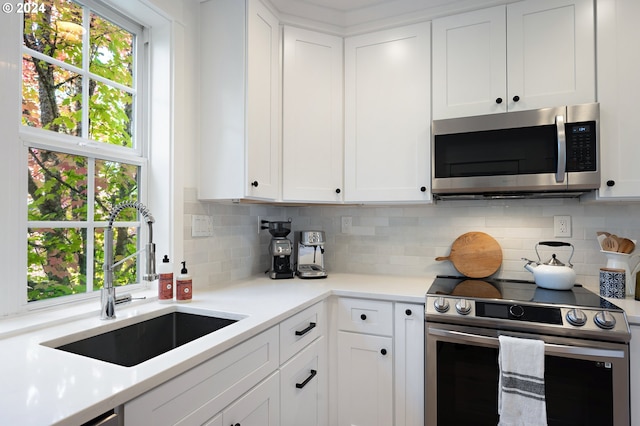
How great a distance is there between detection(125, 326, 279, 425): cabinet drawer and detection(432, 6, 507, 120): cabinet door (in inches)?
62.3

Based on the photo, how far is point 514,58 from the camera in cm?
189

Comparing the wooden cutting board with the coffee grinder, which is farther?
the coffee grinder

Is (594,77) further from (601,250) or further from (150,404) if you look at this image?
(150,404)

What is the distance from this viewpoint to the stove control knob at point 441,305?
5.55ft

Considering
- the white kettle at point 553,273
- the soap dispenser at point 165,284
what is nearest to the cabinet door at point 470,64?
the white kettle at point 553,273

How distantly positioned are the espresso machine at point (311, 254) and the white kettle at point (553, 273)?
1.22 m

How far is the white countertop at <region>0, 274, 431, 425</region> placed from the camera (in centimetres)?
73

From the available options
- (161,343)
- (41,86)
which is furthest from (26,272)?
(41,86)

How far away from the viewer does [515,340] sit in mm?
1517

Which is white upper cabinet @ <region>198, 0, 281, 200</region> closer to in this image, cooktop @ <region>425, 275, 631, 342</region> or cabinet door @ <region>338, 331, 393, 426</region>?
cabinet door @ <region>338, 331, 393, 426</region>

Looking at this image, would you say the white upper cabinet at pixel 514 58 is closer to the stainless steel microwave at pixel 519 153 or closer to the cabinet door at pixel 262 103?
the stainless steel microwave at pixel 519 153

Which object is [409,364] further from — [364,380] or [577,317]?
[577,317]

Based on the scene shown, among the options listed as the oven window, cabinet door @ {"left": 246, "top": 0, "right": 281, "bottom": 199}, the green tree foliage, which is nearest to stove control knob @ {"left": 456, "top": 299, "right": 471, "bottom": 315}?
the oven window

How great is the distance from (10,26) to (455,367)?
7.34 feet
